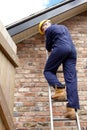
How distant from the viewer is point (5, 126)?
287cm

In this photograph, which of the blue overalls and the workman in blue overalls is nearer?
the workman in blue overalls

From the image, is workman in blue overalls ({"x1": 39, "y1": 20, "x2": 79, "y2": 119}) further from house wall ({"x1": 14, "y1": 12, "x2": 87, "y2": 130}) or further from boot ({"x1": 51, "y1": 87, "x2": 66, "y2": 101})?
house wall ({"x1": 14, "y1": 12, "x2": 87, "y2": 130})

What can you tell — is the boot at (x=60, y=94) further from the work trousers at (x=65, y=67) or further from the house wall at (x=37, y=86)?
the house wall at (x=37, y=86)

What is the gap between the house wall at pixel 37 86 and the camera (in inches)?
155

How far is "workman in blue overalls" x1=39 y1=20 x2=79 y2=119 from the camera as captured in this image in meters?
3.31

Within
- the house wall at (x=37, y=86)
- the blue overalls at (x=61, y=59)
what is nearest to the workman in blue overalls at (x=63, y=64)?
the blue overalls at (x=61, y=59)

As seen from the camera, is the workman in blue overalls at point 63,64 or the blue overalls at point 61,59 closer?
the workman in blue overalls at point 63,64

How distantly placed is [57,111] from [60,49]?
0.99 m

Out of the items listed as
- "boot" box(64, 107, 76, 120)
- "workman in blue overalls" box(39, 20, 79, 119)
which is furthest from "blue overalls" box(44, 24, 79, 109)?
"boot" box(64, 107, 76, 120)

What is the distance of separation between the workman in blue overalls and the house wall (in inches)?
24.3

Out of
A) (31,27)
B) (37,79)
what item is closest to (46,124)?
Result: (37,79)

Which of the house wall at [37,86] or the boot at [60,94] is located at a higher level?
the boot at [60,94]

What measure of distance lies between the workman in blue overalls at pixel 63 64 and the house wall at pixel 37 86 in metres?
0.62

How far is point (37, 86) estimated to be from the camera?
4.32m
